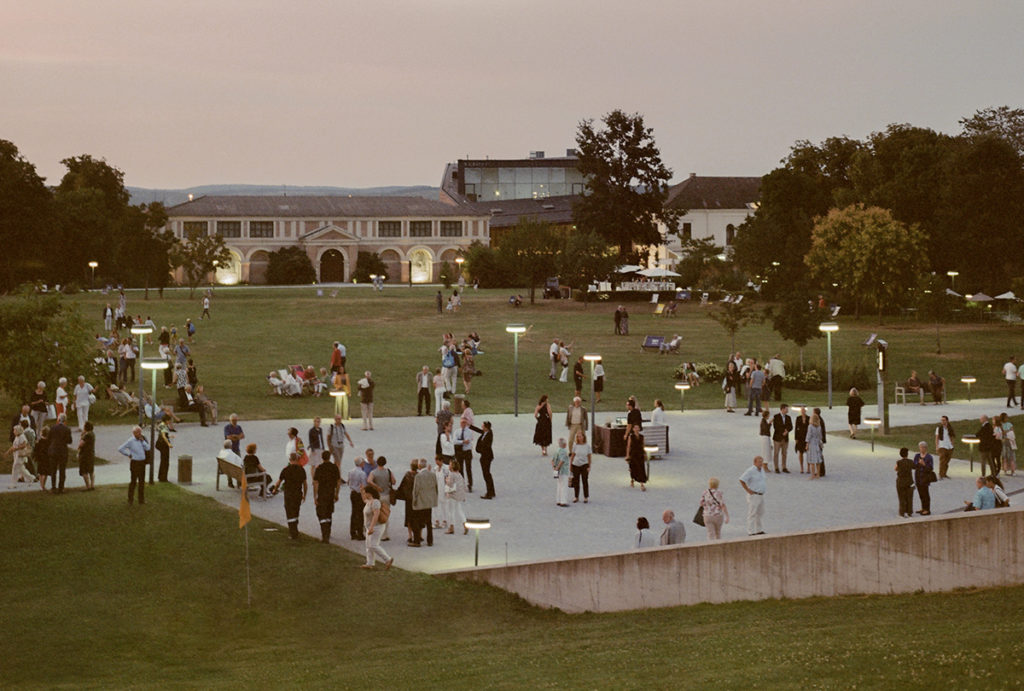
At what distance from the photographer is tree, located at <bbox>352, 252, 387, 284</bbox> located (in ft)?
359

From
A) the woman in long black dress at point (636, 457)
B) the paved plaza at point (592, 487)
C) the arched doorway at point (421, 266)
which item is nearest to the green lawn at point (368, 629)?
the paved plaza at point (592, 487)

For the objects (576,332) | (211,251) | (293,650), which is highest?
(211,251)

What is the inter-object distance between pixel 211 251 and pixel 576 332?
3822 centimetres

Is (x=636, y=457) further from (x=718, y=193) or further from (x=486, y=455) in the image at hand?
(x=718, y=193)

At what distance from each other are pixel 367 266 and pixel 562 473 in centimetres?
9209

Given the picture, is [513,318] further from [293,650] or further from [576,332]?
[293,650]

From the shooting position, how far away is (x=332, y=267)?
112m

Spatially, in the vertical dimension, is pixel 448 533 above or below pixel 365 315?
below

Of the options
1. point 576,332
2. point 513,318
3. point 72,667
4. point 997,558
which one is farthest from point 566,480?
point 513,318

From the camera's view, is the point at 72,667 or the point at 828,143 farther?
the point at 828,143

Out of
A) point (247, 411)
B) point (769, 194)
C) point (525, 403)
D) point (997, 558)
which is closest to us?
point (997, 558)

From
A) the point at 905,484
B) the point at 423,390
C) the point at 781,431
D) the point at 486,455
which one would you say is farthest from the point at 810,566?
the point at 423,390

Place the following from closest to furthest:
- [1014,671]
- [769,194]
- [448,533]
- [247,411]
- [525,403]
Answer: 1. [1014,671]
2. [448,533]
3. [247,411]
4. [525,403]
5. [769,194]

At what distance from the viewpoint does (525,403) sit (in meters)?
33.0
